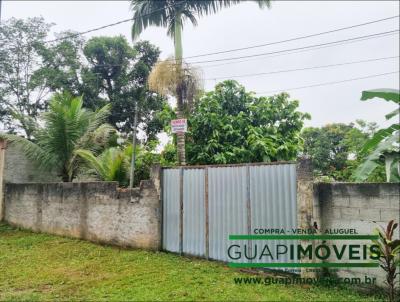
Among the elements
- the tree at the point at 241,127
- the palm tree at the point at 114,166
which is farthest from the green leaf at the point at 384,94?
the palm tree at the point at 114,166

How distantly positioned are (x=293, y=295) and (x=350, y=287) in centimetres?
81

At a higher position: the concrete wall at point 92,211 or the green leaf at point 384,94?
the green leaf at point 384,94

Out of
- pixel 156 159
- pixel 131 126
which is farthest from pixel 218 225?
pixel 131 126

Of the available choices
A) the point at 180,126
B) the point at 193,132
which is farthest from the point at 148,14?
the point at 180,126

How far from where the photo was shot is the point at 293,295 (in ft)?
13.4

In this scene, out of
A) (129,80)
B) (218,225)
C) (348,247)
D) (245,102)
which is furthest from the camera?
(129,80)

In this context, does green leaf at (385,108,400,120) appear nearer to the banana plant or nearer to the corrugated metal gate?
the banana plant

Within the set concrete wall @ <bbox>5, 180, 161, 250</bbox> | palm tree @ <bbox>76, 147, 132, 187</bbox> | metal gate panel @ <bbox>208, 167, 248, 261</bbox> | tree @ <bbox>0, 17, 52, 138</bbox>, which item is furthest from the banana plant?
tree @ <bbox>0, 17, 52, 138</bbox>

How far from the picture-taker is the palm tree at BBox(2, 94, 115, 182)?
9.33 meters

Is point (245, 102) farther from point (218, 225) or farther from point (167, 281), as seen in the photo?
point (167, 281)

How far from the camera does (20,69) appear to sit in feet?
51.5

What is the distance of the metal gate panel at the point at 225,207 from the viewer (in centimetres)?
537

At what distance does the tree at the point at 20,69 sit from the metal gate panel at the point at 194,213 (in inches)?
472

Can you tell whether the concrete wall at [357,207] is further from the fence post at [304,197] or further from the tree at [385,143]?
the tree at [385,143]
